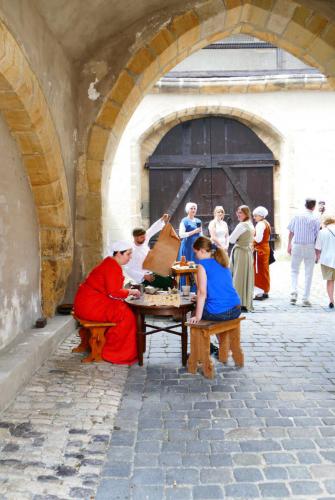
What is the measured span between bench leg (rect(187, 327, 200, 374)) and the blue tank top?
0.80ft

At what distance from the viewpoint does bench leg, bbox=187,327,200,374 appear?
174 inches

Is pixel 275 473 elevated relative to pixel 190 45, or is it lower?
lower

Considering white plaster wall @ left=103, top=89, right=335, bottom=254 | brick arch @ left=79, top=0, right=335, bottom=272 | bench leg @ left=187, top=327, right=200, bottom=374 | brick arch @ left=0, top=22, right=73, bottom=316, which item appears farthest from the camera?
white plaster wall @ left=103, top=89, right=335, bottom=254

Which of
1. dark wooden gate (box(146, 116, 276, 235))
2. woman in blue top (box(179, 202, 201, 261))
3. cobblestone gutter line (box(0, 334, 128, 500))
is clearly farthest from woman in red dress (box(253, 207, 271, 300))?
dark wooden gate (box(146, 116, 276, 235))

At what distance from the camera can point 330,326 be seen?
249 inches

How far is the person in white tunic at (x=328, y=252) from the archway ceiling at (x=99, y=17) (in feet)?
10.8

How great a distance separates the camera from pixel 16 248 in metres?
4.64

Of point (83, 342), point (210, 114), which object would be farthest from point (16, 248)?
point (210, 114)

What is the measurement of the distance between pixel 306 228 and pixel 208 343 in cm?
411

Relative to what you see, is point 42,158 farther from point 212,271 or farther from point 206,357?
point 206,357

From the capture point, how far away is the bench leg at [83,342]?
5.01 meters

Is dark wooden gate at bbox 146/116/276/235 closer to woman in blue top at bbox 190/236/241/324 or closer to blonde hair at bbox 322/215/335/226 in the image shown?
blonde hair at bbox 322/215/335/226

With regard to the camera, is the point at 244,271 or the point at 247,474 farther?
the point at 244,271

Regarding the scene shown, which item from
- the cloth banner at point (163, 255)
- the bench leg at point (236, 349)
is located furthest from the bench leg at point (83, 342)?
the cloth banner at point (163, 255)
